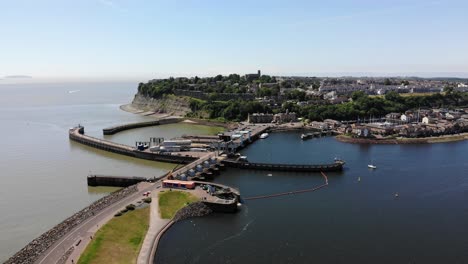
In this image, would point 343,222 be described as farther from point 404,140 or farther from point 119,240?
point 404,140

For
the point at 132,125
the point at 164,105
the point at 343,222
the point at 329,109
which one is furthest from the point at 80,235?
the point at 164,105

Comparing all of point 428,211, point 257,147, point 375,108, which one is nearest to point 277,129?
point 257,147

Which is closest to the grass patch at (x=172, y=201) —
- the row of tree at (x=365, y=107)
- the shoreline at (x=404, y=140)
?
the shoreline at (x=404, y=140)

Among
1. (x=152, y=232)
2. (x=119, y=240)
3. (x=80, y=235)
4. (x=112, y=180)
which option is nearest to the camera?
(x=119, y=240)

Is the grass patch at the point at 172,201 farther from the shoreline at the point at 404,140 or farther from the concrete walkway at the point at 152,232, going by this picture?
the shoreline at the point at 404,140

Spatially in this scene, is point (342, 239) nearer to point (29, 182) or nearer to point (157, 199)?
point (157, 199)

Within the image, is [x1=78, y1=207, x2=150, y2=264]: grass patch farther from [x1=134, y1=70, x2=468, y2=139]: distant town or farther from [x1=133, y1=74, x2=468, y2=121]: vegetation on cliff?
[x1=133, y1=74, x2=468, y2=121]: vegetation on cliff
